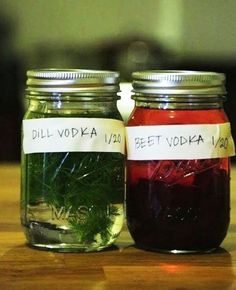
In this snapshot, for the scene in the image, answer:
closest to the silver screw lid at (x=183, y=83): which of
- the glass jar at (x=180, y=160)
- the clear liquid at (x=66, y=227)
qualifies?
the glass jar at (x=180, y=160)

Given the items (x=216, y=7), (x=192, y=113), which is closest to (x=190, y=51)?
(x=216, y=7)

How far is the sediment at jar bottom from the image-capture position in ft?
2.24

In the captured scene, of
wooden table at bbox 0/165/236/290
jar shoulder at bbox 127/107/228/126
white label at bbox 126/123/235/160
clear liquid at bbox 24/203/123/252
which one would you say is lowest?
wooden table at bbox 0/165/236/290

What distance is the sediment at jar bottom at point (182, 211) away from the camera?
2.24 feet

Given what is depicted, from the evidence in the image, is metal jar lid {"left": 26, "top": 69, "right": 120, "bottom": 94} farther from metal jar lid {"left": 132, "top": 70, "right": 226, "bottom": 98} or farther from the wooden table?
the wooden table

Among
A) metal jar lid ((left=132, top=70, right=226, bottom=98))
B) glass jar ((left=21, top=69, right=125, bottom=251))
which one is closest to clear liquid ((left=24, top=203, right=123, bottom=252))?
glass jar ((left=21, top=69, right=125, bottom=251))

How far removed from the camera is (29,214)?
2.31ft

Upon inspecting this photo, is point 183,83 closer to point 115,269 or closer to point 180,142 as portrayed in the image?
point 180,142

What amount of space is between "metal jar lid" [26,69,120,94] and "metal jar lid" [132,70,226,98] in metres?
0.03

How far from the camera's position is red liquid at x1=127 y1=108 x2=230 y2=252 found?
684mm

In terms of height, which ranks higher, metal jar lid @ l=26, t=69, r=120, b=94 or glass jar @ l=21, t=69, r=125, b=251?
metal jar lid @ l=26, t=69, r=120, b=94

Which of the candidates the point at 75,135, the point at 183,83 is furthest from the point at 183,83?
the point at 75,135

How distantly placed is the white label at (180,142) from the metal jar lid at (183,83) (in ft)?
0.10

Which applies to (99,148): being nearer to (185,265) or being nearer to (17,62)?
(185,265)
